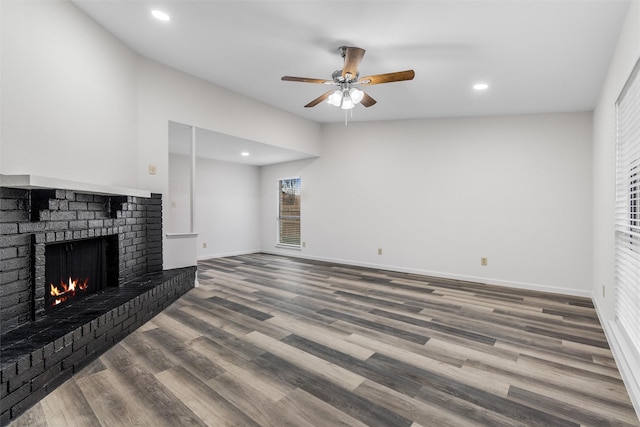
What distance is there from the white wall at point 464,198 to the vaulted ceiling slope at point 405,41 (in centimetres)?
67

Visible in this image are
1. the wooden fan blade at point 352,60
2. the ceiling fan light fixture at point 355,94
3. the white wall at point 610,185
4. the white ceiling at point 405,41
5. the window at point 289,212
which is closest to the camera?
the white wall at point 610,185

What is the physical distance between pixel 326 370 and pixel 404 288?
2.42 metres

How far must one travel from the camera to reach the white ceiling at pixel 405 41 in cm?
235

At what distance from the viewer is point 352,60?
8.84 feet

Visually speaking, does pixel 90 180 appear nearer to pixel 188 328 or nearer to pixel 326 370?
pixel 188 328

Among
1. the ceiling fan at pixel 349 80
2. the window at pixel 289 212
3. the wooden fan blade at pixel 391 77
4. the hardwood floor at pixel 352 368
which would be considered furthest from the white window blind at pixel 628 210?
the window at pixel 289 212

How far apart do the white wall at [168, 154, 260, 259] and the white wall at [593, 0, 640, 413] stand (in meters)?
6.08

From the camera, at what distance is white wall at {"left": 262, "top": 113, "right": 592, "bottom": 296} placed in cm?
414

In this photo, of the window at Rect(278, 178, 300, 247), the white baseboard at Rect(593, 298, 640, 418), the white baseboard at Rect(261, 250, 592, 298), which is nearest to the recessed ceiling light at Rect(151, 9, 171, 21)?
the white baseboard at Rect(593, 298, 640, 418)

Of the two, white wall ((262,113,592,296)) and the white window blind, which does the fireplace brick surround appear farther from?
white wall ((262,113,592,296))

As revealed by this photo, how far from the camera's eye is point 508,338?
8.64ft

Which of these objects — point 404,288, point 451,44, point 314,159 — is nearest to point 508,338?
point 404,288

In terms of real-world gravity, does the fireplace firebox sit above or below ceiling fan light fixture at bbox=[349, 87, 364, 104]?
below

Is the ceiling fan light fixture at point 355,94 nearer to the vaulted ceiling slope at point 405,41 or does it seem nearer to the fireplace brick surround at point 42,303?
the vaulted ceiling slope at point 405,41
